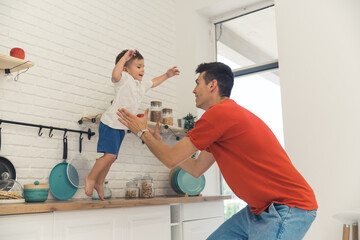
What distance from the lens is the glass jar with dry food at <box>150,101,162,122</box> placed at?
3.37m

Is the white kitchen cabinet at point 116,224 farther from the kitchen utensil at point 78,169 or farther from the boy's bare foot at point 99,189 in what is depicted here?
the kitchen utensil at point 78,169

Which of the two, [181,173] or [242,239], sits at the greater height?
[181,173]

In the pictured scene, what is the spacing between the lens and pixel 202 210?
10.7 feet

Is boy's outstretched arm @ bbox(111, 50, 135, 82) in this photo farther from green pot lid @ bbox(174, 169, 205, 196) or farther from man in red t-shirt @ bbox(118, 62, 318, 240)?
green pot lid @ bbox(174, 169, 205, 196)

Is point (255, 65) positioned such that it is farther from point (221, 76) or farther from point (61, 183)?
point (61, 183)

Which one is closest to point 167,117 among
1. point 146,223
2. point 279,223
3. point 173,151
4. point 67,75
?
point 67,75

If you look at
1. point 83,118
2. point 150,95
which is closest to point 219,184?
point 150,95

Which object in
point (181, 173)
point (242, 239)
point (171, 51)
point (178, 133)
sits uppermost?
point (171, 51)

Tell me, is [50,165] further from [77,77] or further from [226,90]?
[226,90]

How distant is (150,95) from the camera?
A: 3.65 m

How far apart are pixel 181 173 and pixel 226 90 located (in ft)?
4.86

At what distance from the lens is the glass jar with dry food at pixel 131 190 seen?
3.02 m

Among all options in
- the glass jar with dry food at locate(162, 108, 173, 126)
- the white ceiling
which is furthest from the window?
the glass jar with dry food at locate(162, 108, 173, 126)

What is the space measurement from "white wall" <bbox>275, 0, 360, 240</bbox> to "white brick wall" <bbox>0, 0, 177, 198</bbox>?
1.29m
